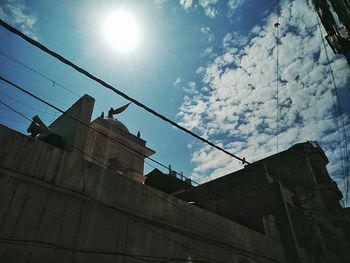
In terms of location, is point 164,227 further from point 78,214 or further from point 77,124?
point 77,124

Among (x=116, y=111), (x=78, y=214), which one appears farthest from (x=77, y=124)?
(x=116, y=111)

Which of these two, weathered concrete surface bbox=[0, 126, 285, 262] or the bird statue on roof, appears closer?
weathered concrete surface bbox=[0, 126, 285, 262]

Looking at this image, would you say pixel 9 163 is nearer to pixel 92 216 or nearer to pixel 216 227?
pixel 92 216

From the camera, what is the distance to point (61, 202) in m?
6.18

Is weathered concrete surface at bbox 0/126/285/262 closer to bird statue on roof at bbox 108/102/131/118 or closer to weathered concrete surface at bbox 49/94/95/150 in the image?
weathered concrete surface at bbox 49/94/95/150

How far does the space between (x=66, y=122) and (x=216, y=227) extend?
Result: 7.29m

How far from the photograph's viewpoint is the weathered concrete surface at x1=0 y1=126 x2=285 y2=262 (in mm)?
5426

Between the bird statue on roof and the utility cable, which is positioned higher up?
the bird statue on roof

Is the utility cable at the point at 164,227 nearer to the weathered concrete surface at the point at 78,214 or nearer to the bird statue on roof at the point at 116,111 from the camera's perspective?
the weathered concrete surface at the point at 78,214

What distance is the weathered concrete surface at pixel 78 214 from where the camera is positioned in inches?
214

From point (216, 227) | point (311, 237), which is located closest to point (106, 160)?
point (216, 227)

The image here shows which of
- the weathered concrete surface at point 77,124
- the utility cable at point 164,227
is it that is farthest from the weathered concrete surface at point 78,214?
the weathered concrete surface at point 77,124

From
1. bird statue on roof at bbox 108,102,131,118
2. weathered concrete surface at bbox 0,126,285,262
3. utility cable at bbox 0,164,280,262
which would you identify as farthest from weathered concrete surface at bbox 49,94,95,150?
bird statue on roof at bbox 108,102,131,118

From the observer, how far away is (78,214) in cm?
634
